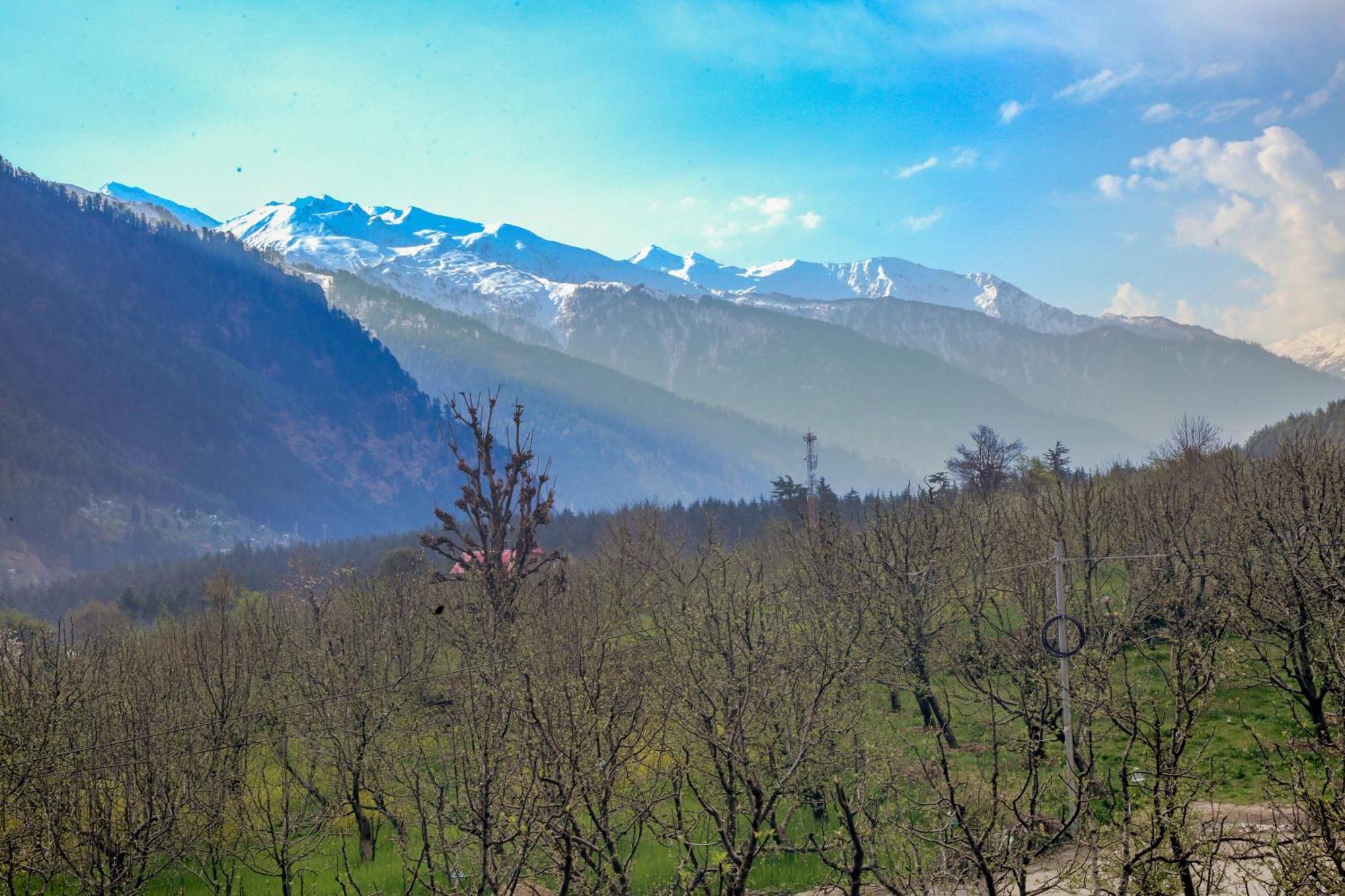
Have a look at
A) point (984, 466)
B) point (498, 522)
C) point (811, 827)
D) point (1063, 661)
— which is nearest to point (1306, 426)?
point (984, 466)

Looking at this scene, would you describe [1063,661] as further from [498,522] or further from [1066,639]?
[498,522]

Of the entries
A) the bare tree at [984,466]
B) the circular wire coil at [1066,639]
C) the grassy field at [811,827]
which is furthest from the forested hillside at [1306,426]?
the circular wire coil at [1066,639]

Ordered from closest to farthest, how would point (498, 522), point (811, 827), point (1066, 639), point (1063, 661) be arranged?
point (1063, 661), point (1066, 639), point (811, 827), point (498, 522)

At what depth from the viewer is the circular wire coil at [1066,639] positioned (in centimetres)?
1844

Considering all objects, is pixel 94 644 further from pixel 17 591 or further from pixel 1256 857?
pixel 17 591

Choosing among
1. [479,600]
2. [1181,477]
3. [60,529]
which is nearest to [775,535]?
[1181,477]

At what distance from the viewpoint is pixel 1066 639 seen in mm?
22078

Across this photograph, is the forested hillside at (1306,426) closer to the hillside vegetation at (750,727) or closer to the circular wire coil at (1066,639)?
the hillside vegetation at (750,727)

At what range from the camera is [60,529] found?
17100 centimetres

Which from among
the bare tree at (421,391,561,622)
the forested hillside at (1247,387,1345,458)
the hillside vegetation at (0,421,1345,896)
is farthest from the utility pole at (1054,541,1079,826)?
the forested hillside at (1247,387,1345,458)

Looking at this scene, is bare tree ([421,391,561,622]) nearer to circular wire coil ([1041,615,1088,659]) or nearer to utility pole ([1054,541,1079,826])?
circular wire coil ([1041,615,1088,659])

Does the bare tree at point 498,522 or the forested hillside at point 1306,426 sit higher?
the forested hillside at point 1306,426

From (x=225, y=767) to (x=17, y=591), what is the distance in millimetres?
144066

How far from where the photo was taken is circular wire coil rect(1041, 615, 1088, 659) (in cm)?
1844
